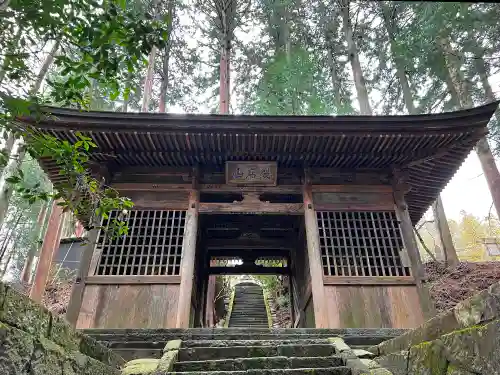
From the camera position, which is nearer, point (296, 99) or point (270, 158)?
point (270, 158)

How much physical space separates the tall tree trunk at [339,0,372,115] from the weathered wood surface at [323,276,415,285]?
22.5 ft

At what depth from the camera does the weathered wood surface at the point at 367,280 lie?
22.6ft

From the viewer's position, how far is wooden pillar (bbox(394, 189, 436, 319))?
21.8 ft

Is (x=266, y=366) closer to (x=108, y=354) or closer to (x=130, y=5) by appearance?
(x=108, y=354)

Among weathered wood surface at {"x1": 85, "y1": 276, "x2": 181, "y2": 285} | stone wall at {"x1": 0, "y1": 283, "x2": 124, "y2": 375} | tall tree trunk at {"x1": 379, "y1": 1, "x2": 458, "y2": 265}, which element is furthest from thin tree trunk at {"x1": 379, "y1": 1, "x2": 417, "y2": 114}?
stone wall at {"x1": 0, "y1": 283, "x2": 124, "y2": 375}

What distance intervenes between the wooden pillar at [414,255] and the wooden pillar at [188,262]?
439 centimetres

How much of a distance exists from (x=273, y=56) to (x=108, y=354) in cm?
1588

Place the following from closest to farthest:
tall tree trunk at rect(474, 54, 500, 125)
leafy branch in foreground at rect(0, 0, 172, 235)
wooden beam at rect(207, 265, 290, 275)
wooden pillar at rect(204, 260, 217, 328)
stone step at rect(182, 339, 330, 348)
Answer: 1. leafy branch in foreground at rect(0, 0, 172, 235)
2. stone step at rect(182, 339, 330, 348)
3. tall tree trunk at rect(474, 54, 500, 125)
4. wooden beam at rect(207, 265, 290, 275)
5. wooden pillar at rect(204, 260, 217, 328)

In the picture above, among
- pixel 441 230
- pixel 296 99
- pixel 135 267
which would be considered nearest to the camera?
pixel 135 267

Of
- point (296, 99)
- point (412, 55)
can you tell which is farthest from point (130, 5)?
point (412, 55)

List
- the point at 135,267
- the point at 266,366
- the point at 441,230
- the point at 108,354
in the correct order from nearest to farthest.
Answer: the point at 108,354 → the point at 266,366 → the point at 135,267 → the point at 441,230

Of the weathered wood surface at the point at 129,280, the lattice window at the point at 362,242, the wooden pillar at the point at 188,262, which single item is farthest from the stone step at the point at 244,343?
the lattice window at the point at 362,242

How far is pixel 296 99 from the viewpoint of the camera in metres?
16.4

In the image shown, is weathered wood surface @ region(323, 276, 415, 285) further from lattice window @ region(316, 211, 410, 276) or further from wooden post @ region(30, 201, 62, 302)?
wooden post @ region(30, 201, 62, 302)
